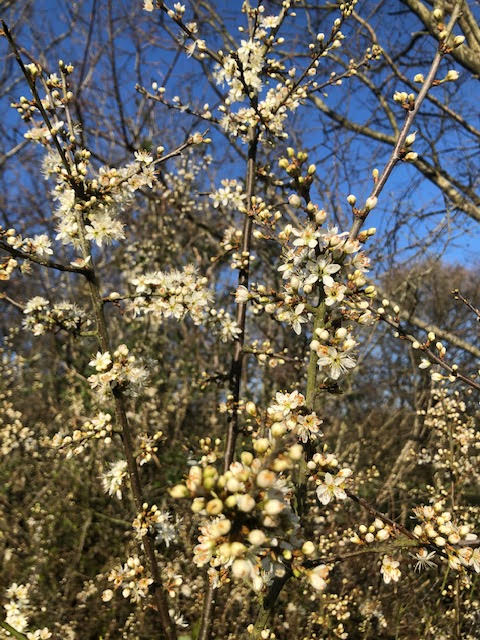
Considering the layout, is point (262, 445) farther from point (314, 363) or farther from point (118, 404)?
point (118, 404)

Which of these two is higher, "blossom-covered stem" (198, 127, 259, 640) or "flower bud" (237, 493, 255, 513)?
"blossom-covered stem" (198, 127, 259, 640)

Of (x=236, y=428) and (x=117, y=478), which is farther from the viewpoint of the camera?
(x=236, y=428)

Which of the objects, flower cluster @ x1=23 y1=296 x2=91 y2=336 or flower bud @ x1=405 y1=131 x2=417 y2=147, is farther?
flower cluster @ x1=23 y1=296 x2=91 y2=336

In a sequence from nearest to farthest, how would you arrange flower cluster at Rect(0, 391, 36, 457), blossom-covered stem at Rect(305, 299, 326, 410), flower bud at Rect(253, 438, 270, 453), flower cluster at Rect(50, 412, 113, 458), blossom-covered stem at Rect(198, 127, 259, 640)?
flower bud at Rect(253, 438, 270, 453)
blossom-covered stem at Rect(305, 299, 326, 410)
flower cluster at Rect(50, 412, 113, 458)
blossom-covered stem at Rect(198, 127, 259, 640)
flower cluster at Rect(0, 391, 36, 457)

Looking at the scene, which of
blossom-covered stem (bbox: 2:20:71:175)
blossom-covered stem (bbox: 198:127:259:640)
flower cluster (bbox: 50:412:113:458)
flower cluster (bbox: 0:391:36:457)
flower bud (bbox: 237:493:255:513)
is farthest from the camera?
flower cluster (bbox: 0:391:36:457)

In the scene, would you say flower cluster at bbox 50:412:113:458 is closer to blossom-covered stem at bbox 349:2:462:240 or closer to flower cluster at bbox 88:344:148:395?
flower cluster at bbox 88:344:148:395

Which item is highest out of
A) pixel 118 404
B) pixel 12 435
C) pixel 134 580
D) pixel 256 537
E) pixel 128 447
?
pixel 12 435

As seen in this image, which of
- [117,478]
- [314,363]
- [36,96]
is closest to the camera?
[314,363]

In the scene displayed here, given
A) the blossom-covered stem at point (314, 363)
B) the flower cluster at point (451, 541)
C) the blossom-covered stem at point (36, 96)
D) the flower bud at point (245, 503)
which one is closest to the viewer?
the flower bud at point (245, 503)

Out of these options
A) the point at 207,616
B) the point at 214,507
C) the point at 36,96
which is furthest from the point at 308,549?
the point at 36,96

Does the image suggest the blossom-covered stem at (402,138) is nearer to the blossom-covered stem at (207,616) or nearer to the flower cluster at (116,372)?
the flower cluster at (116,372)

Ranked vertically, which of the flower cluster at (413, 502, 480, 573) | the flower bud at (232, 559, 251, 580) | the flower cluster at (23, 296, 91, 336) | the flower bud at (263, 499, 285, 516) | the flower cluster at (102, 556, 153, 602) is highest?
the flower cluster at (23, 296, 91, 336)

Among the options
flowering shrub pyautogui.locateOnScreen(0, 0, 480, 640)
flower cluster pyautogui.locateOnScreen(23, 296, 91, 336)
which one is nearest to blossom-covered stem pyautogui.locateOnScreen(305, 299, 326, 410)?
flowering shrub pyautogui.locateOnScreen(0, 0, 480, 640)

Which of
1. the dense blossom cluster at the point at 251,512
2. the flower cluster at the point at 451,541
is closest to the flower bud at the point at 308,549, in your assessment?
the dense blossom cluster at the point at 251,512
